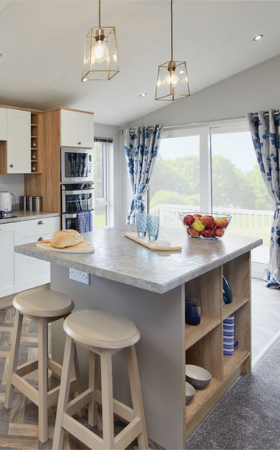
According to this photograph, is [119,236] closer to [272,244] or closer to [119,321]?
[119,321]

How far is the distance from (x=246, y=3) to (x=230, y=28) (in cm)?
38

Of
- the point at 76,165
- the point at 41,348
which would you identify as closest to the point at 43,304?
the point at 41,348

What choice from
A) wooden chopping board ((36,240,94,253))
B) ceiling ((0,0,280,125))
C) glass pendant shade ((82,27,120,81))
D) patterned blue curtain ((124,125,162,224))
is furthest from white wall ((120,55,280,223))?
wooden chopping board ((36,240,94,253))

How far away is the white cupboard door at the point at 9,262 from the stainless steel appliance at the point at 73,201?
2.16 feet

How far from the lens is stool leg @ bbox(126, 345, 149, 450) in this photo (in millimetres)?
1646

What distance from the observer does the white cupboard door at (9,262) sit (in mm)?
3771

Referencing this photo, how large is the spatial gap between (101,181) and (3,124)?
2154 millimetres

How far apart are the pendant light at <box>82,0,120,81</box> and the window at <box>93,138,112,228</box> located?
3882mm

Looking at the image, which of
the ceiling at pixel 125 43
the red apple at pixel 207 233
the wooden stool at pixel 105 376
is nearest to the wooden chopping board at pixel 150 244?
the red apple at pixel 207 233

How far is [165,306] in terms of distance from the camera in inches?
68.2

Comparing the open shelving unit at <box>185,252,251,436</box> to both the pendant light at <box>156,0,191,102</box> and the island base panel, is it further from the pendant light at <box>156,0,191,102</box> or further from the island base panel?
the pendant light at <box>156,0,191,102</box>

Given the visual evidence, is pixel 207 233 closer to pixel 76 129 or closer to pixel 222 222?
pixel 222 222

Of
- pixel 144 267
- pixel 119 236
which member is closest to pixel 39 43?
pixel 119 236

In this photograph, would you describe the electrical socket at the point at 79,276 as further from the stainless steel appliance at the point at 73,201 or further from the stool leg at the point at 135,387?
the stainless steel appliance at the point at 73,201
